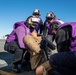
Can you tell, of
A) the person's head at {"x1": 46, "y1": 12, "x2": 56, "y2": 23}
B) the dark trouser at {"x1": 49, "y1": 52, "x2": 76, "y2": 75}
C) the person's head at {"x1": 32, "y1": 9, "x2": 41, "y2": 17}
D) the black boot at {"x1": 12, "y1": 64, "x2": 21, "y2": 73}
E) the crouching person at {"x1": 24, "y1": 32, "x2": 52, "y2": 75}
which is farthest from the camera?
the person's head at {"x1": 46, "y1": 12, "x2": 56, "y2": 23}

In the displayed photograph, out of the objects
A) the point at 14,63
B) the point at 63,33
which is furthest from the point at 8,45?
the point at 63,33

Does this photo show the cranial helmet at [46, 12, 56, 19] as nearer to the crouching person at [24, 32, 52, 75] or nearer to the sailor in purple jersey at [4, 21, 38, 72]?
the sailor in purple jersey at [4, 21, 38, 72]

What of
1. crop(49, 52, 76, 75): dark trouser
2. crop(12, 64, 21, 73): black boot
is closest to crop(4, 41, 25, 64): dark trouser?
crop(12, 64, 21, 73): black boot

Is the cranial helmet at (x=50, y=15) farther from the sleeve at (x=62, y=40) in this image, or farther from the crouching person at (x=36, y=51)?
the sleeve at (x=62, y=40)

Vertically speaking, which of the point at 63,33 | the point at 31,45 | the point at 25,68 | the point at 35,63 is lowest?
the point at 25,68

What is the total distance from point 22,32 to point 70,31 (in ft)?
7.16

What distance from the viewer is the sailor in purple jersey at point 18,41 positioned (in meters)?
6.96

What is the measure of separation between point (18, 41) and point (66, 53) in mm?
2536

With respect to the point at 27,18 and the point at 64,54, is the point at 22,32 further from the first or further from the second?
the point at 64,54

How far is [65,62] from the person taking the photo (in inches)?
182

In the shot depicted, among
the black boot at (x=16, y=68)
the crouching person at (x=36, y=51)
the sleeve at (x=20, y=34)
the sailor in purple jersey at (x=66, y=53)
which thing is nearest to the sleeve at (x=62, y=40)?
the sailor in purple jersey at (x=66, y=53)

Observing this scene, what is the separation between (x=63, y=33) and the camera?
204 inches

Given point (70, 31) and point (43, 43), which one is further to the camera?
point (43, 43)

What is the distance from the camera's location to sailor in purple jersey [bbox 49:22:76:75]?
4633mm
